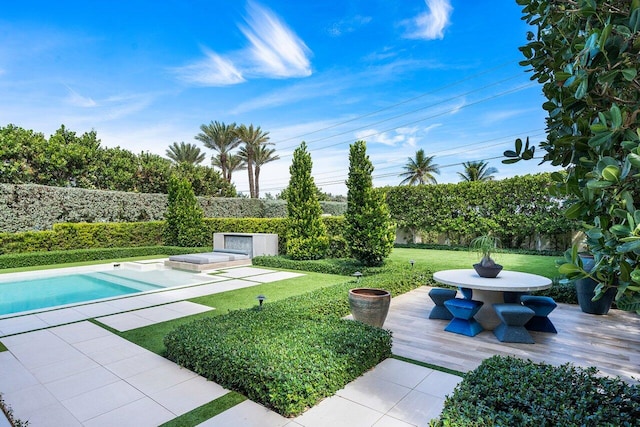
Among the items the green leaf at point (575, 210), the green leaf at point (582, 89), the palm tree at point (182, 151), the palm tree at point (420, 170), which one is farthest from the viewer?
the palm tree at point (420, 170)

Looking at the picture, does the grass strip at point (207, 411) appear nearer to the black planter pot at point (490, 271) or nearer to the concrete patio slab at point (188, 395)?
the concrete patio slab at point (188, 395)

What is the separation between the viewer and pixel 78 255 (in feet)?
43.5

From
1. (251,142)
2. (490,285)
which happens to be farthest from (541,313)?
(251,142)

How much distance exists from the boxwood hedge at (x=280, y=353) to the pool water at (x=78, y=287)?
545 centimetres

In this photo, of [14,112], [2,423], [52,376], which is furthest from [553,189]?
[14,112]

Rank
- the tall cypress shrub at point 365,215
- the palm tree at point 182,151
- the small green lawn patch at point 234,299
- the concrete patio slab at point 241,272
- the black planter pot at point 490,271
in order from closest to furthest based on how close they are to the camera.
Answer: the small green lawn patch at point 234,299 → the black planter pot at point 490,271 → the tall cypress shrub at point 365,215 → the concrete patio slab at point 241,272 → the palm tree at point 182,151

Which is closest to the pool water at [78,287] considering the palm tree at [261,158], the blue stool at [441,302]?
the blue stool at [441,302]

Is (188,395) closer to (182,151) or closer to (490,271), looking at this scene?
(490,271)

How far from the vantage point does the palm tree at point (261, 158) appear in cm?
2739

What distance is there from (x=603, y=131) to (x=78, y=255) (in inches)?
639

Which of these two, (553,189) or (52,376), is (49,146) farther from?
(553,189)

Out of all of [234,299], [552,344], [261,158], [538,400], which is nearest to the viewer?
[538,400]

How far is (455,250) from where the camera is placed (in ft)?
49.4

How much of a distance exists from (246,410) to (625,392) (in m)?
3.00
